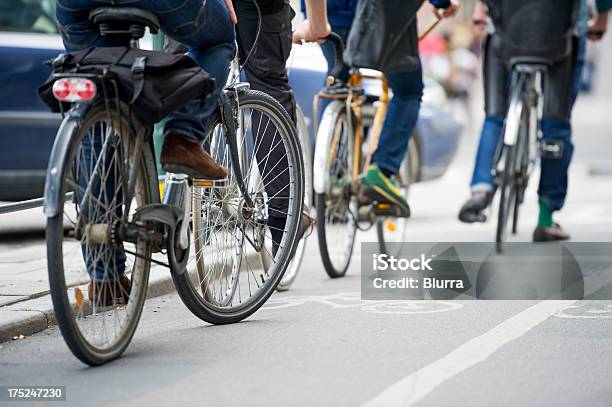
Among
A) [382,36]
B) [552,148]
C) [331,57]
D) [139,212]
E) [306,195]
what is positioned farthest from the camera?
[552,148]

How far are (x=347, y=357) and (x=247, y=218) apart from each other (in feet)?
3.47

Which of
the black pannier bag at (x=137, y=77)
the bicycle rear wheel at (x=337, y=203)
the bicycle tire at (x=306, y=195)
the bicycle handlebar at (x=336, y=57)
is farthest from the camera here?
the bicycle rear wheel at (x=337, y=203)

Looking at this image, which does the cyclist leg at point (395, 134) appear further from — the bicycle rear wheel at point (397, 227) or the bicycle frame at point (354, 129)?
the bicycle rear wheel at point (397, 227)

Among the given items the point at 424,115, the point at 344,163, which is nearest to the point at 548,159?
the point at 344,163

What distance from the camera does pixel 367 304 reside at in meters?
6.10

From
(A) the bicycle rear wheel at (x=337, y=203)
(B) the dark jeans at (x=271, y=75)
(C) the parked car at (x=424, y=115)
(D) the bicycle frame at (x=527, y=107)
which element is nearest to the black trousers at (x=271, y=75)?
(B) the dark jeans at (x=271, y=75)

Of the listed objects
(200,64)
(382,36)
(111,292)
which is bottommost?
(111,292)

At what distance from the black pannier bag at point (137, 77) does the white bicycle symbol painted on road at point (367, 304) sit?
5.30 feet

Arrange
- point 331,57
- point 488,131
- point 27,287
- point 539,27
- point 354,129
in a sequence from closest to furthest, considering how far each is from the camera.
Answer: point 27,287, point 331,57, point 354,129, point 539,27, point 488,131

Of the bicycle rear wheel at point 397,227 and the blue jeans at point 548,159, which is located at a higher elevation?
the blue jeans at point 548,159

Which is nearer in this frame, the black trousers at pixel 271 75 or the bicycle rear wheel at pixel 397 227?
the black trousers at pixel 271 75

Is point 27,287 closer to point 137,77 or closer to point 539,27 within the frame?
point 137,77

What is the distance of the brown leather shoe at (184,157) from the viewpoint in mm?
4855

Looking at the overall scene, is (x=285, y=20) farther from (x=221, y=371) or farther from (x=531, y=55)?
(x=531, y=55)
